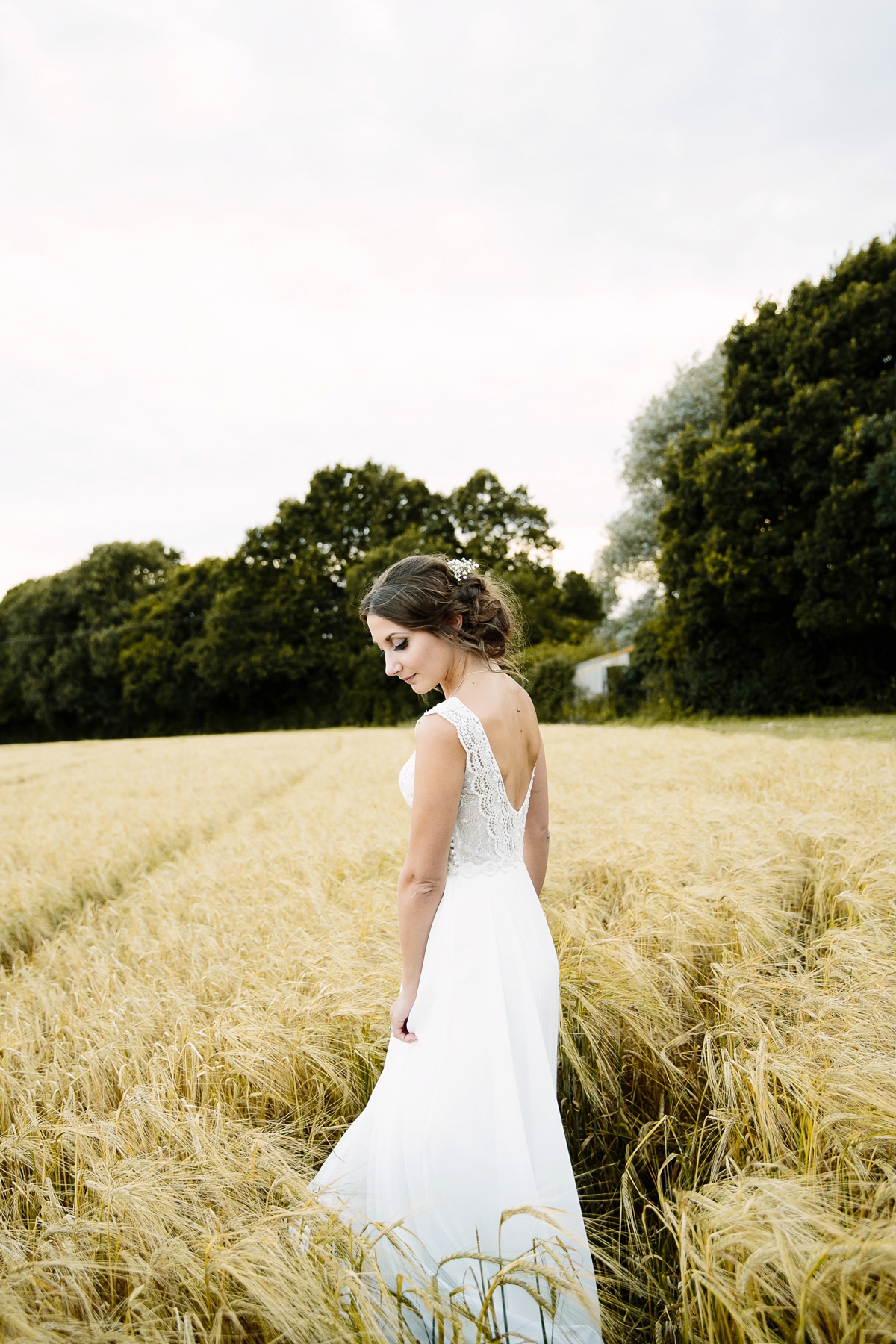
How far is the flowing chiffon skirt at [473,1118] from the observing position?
1.79 metres

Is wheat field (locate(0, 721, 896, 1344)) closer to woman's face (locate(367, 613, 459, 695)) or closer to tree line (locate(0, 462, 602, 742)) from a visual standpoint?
woman's face (locate(367, 613, 459, 695))

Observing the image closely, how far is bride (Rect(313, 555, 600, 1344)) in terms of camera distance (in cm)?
180

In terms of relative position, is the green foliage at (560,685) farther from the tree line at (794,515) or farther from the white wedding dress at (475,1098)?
the white wedding dress at (475,1098)

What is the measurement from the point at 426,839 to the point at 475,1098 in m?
0.67

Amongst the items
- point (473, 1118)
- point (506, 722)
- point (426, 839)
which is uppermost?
point (506, 722)

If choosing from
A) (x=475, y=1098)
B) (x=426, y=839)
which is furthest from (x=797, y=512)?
(x=475, y=1098)

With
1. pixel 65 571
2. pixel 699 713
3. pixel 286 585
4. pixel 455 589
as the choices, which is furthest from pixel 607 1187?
pixel 65 571

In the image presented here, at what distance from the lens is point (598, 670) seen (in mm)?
28250

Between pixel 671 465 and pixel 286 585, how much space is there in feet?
75.0

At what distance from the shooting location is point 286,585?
3825 cm

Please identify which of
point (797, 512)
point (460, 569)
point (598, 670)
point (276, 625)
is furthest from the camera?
point (276, 625)

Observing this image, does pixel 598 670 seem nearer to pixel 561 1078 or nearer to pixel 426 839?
pixel 561 1078

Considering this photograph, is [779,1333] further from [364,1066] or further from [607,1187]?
[364,1066]

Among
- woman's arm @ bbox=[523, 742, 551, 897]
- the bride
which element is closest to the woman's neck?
the bride
